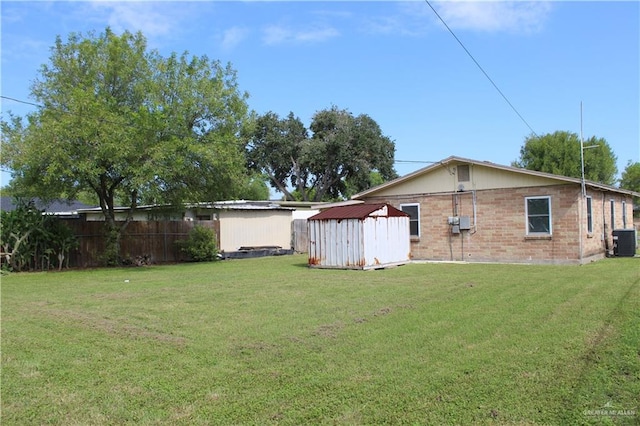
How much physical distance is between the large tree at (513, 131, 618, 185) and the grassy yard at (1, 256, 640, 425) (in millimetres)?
32876

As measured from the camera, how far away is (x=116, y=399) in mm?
4434

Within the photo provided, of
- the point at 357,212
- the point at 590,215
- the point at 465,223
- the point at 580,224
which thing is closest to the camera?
the point at 580,224

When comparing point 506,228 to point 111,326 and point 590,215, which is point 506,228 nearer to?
point 590,215

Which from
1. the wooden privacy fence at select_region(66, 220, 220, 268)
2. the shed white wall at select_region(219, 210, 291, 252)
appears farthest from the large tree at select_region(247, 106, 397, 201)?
the wooden privacy fence at select_region(66, 220, 220, 268)

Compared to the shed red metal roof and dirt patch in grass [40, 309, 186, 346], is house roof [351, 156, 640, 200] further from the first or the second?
dirt patch in grass [40, 309, 186, 346]

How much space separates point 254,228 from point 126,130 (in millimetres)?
10494

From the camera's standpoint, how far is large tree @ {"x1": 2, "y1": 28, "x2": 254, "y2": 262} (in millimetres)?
15547

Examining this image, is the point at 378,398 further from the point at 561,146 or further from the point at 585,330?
the point at 561,146

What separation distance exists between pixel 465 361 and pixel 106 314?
5.93m

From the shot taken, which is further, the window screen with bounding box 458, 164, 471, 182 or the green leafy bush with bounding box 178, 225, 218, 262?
the green leafy bush with bounding box 178, 225, 218, 262

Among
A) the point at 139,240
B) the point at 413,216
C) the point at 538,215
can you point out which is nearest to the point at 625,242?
the point at 538,215

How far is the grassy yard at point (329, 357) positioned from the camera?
4121 mm

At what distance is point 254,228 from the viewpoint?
25531 mm

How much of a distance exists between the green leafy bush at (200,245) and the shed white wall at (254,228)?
6.30 feet
